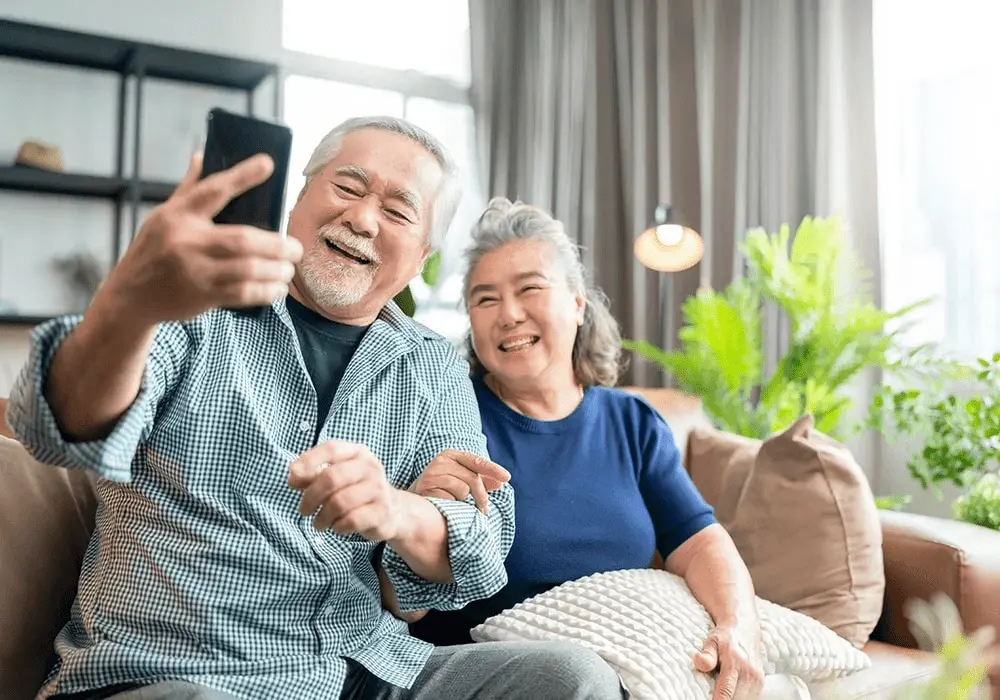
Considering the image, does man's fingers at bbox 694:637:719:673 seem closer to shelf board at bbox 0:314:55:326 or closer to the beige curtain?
the beige curtain

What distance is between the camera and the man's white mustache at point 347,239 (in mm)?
1341

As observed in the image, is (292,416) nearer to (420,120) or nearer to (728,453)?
(728,453)

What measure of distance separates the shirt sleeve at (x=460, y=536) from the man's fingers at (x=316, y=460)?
213 mm

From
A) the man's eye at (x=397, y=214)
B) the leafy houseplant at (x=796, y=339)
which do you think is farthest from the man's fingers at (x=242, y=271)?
the leafy houseplant at (x=796, y=339)

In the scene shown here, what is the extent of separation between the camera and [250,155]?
877mm

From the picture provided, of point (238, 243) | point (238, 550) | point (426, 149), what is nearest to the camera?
point (238, 243)

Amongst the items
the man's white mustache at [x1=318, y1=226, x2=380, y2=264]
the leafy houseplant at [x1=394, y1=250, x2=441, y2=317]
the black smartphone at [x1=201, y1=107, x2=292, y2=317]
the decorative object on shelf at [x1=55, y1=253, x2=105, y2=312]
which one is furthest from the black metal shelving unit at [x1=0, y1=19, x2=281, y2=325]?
the black smartphone at [x1=201, y1=107, x2=292, y2=317]

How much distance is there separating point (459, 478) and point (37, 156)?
297cm

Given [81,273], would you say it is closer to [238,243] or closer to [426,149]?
[426,149]

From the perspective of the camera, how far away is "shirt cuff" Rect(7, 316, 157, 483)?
0.89 metres

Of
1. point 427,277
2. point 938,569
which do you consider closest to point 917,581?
point 938,569

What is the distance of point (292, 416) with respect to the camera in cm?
120

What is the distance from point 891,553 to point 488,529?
1.03 meters

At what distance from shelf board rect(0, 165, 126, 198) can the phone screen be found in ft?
9.72
